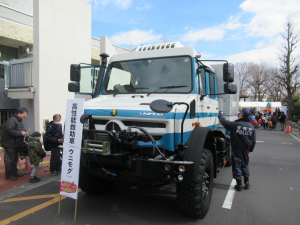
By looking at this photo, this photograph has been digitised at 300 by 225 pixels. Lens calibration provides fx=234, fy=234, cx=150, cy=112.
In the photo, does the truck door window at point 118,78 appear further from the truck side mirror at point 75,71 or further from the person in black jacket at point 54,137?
the person in black jacket at point 54,137

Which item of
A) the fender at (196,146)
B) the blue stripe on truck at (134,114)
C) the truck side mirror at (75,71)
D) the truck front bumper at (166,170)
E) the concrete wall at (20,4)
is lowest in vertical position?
the truck front bumper at (166,170)

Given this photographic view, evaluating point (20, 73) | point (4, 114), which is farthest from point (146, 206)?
point (4, 114)

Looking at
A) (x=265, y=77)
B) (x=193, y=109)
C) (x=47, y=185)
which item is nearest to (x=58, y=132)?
(x=47, y=185)

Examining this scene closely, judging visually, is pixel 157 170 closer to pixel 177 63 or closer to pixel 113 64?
pixel 177 63

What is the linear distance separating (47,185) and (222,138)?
4.15m

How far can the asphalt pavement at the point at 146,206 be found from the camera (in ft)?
11.6

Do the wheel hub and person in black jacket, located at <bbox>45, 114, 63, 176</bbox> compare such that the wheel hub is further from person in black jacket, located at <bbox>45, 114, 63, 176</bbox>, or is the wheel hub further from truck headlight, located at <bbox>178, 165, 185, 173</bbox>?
person in black jacket, located at <bbox>45, 114, 63, 176</bbox>

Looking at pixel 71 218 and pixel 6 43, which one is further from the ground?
pixel 6 43

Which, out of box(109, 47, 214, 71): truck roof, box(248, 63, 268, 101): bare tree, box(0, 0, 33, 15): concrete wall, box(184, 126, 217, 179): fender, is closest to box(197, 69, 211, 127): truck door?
box(109, 47, 214, 71): truck roof

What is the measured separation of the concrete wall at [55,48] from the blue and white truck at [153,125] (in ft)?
17.1

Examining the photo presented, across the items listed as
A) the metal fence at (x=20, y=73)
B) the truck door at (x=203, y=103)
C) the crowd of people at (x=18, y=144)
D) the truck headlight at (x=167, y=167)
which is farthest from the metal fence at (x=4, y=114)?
the truck headlight at (x=167, y=167)

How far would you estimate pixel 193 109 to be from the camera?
3682 mm

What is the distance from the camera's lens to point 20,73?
10.1 meters

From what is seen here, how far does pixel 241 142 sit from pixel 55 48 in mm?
8085
